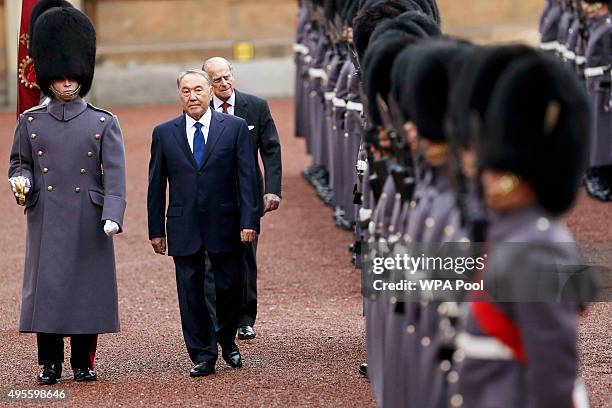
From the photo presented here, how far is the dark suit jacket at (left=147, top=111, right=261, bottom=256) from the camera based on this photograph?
22.4 feet

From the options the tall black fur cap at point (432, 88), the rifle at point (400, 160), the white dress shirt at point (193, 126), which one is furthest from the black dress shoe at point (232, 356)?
the tall black fur cap at point (432, 88)

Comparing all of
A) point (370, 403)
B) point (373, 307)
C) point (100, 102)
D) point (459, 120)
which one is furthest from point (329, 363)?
point (100, 102)

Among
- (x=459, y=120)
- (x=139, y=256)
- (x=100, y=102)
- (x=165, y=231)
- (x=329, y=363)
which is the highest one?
(x=459, y=120)

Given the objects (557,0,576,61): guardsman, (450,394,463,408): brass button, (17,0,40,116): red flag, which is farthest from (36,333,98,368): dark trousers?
(557,0,576,61): guardsman

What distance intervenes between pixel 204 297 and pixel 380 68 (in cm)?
168

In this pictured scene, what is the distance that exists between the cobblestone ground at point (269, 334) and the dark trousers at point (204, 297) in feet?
Result: 0.47

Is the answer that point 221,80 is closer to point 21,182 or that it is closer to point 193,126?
point 193,126

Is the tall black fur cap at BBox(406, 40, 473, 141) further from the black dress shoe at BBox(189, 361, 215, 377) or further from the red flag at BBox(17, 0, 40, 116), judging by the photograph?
the red flag at BBox(17, 0, 40, 116)

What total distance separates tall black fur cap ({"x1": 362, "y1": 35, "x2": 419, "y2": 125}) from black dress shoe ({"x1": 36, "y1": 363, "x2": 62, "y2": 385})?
1876mm

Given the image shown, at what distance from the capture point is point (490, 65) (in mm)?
3961

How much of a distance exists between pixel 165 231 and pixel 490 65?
3.20 metres

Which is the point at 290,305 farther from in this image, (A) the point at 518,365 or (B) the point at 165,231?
(A) the point at 518,365

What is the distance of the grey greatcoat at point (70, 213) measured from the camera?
21.9 feet

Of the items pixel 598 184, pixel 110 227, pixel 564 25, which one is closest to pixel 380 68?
pixel 110 227
